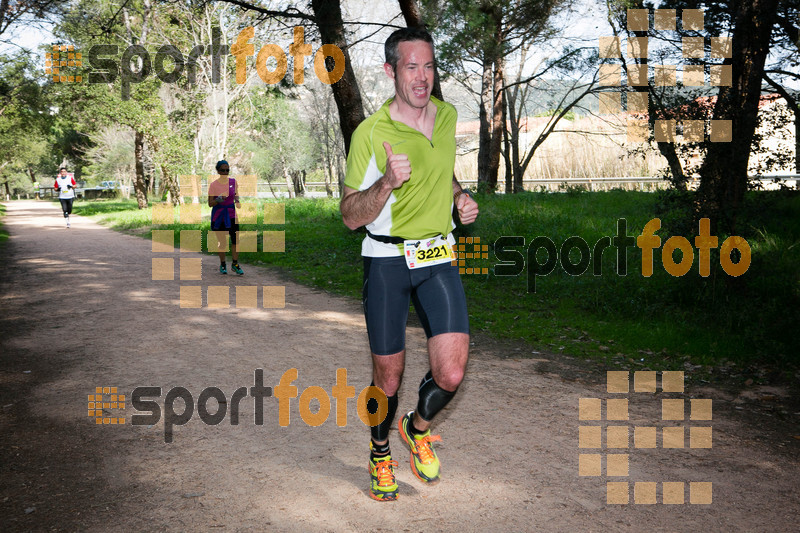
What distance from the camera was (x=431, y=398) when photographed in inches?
148

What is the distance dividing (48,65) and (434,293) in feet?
113

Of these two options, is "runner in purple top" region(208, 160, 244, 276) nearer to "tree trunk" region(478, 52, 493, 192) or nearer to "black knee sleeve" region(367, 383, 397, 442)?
"black knee sleeve" region(367, 383, 397, 442)

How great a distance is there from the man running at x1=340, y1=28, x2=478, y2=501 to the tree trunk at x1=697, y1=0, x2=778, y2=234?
6.05 metres

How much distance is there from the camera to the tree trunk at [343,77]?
509 inches

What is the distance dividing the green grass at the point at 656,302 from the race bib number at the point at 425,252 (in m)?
4.35

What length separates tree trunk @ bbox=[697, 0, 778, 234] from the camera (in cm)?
824

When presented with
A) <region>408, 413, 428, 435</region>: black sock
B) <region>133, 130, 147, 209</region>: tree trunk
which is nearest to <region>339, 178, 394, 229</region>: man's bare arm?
<region>408, 413, 428, 435</region>: black sock

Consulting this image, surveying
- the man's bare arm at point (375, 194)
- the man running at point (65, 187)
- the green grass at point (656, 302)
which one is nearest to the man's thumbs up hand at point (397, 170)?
the man's bare arm at point (375, 194)

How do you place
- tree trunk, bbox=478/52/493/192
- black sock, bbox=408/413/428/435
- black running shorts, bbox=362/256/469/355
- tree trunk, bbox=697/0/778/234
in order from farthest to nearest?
tree trunk, bbox=478/52/493/192, tree trunk, bbox=697/0/778/234, black sock, bbox=408/413/428/435, black running shorts, bbox=362/256/469/355

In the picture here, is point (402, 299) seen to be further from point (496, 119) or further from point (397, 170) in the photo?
point (496, 119)

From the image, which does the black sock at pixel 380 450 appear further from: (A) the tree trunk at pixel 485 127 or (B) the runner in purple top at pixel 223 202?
(A) the tree trunk at pixel 485 127

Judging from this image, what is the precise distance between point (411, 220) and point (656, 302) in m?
6.44

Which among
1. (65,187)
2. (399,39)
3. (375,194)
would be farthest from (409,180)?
(65,187)

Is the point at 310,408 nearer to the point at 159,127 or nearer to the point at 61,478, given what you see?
the point at 61,478
